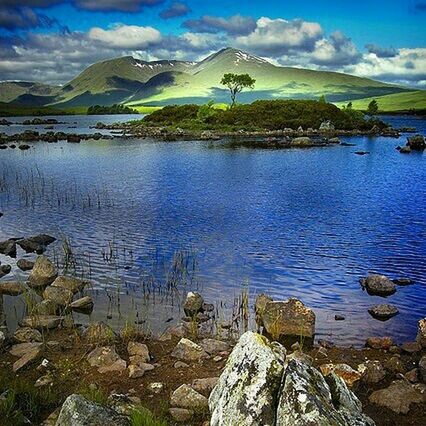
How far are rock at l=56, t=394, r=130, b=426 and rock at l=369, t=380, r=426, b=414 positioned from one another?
27.1 feet

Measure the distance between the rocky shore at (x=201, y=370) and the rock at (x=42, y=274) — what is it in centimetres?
62

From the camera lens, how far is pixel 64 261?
105ft

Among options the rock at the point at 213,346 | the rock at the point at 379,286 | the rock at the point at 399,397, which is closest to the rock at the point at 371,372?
the rock at the point at 399,397

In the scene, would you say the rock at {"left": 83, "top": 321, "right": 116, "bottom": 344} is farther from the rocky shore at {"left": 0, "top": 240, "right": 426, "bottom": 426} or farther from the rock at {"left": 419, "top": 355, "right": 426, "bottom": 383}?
the rock at {"left": 419, "top": 355, "right": 426, "bottom": 383}

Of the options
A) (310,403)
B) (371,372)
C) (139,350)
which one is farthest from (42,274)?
(310,403)

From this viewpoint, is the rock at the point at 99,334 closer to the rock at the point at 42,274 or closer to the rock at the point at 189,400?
the rock at the point at 189,400

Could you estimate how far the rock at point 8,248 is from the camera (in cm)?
3396

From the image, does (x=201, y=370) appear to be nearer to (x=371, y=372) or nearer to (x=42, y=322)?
(x=371, y=372)

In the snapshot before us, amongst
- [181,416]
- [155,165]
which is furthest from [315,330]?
[155,165]

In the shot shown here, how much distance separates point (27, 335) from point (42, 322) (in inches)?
62.1

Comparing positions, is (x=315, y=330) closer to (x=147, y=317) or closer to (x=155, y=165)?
(x=147, y=317)

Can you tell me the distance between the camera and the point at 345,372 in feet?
54.1

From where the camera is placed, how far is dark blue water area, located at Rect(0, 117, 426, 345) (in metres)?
26.0

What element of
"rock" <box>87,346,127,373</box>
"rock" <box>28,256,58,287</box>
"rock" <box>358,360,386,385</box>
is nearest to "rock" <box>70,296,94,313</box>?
"rock" <box>28,256,58,287</box>
